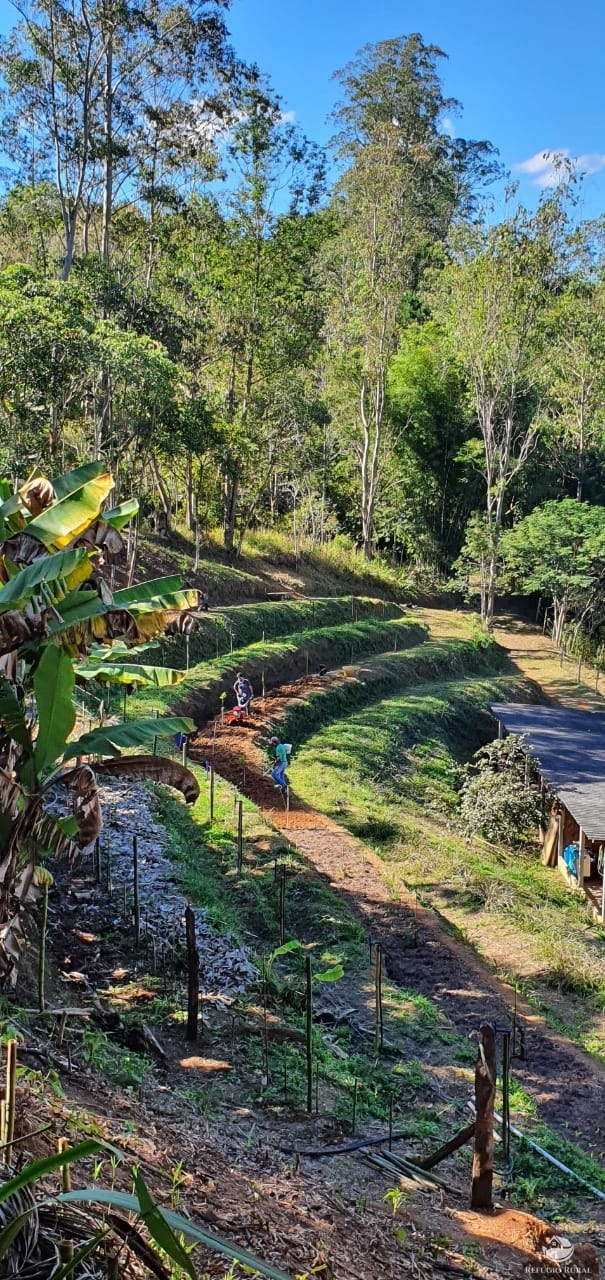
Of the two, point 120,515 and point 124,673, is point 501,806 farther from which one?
point 120,515

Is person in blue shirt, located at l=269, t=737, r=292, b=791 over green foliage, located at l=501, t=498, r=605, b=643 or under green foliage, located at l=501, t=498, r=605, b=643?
under

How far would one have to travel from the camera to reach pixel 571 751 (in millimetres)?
18703

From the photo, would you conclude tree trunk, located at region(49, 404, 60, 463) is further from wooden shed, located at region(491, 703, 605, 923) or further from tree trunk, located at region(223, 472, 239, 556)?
wooden shed, located at region(491, 703, 605, 923)

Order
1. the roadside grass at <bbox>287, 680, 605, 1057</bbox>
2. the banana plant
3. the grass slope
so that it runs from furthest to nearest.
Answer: the grass slope
the roadside grass at <bbox>287, 680, 605, 1057</bbox>
the banana plant

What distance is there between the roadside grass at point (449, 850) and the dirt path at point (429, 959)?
493 millimetres

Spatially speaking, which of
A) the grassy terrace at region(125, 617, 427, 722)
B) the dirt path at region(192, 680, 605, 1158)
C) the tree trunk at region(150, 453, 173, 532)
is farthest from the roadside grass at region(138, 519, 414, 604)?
the dirt path at region(192, 680, 605, 1158)

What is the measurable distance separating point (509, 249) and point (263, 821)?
2464 cm

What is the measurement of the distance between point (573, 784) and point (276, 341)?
67.9 ft

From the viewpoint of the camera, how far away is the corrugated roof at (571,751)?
15070 millimetres

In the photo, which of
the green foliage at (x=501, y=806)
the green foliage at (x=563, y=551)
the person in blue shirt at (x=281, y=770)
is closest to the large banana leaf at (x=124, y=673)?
the person in blue shirt at (x=281, y=770)

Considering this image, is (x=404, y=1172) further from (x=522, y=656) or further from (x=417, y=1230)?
(x=522, y=656)

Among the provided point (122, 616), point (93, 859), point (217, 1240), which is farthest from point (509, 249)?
point (217, 1240)

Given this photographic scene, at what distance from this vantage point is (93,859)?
9812 millimetres

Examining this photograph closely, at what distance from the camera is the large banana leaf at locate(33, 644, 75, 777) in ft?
15.4
